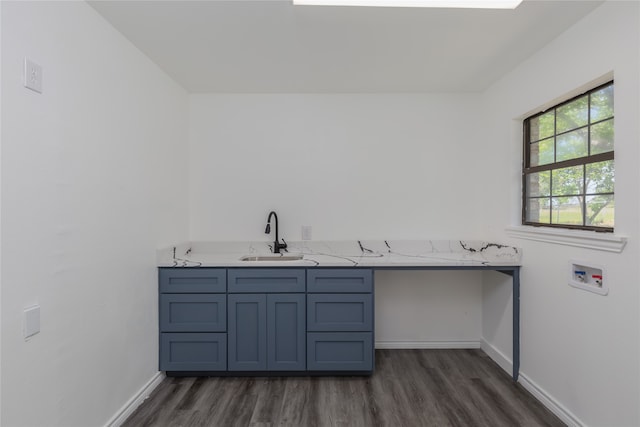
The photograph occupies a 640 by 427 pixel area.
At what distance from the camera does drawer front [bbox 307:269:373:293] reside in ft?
8.07

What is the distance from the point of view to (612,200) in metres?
1.78

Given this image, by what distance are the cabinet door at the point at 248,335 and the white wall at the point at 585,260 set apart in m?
1.94

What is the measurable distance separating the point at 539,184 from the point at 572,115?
534 millimetres

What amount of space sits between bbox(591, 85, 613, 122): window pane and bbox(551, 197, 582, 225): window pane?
50 cm

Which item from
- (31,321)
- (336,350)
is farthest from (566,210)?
(31,321)

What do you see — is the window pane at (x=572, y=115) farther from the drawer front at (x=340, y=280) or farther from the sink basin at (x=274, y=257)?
the sink basin at (x=274, y=257)

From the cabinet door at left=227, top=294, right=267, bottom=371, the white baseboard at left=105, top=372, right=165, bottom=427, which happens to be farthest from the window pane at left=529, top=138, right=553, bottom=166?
the white baseboard at left=105, top=372, right=165, bottom=427

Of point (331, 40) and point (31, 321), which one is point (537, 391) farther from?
point (31, 321)

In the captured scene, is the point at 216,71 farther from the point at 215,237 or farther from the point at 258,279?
the point at 258,279

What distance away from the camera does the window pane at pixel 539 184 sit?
7.62 ft

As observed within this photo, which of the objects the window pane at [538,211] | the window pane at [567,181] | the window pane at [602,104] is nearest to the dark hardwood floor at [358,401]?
the window pane at [538,211]

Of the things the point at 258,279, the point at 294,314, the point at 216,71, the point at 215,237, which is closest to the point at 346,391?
the point at 294,314

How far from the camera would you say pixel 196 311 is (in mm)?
2463

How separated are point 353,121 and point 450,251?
1.52 metres
